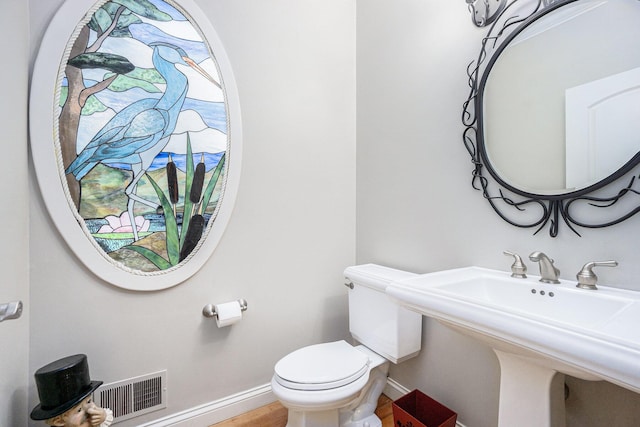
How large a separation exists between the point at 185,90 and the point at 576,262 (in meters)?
1.77

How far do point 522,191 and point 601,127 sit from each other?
30 cm

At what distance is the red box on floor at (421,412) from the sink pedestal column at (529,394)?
41cm

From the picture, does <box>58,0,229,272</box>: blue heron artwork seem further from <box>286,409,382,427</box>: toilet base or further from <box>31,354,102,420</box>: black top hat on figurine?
<box>286,409,382,427</box>: toilet base

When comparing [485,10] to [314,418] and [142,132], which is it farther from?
[314,418]

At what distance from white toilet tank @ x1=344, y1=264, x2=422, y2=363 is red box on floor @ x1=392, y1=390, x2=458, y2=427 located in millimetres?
192

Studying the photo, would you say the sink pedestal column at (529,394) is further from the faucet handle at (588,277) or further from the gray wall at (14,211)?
the gray wall at (14,211)

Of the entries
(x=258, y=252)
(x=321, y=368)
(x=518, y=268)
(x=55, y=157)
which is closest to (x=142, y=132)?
(x=55, y=157)

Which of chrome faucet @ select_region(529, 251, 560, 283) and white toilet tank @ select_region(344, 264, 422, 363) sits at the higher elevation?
chrome faucet @ select_region(529, 251, 560, 283)

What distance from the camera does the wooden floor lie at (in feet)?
4.97

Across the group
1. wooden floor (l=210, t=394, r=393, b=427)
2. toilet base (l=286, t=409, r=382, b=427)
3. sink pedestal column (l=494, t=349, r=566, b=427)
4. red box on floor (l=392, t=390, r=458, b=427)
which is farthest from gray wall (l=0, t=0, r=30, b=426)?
sink pedestal column (l=494, t=349, r=566, b=427)

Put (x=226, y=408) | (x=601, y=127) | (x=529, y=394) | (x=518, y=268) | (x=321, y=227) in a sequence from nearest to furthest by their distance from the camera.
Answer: (x=529, y=394) < (x=601, y=127) < (x=518, y=268) < (x=226, y=408) < (x=321, y=227)

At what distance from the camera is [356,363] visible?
1.35 metres

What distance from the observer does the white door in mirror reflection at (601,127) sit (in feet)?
3.00

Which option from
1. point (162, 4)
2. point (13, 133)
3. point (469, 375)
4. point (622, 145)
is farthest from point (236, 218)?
point (622, 145)
